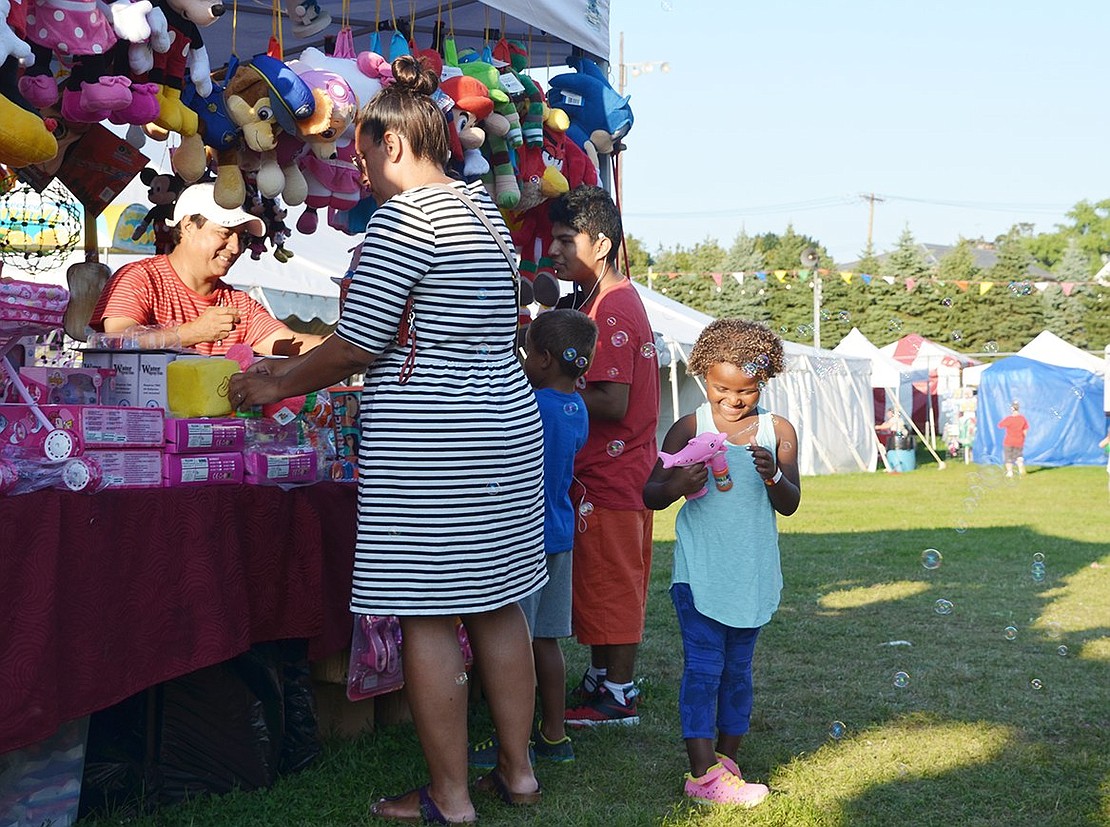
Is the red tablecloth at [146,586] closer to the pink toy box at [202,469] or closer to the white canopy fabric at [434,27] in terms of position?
the pink toy box at [202,469]

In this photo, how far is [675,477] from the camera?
3.21 metres

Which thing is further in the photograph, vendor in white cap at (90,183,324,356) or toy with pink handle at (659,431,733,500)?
vendor in white cap at (90,183,324,356)

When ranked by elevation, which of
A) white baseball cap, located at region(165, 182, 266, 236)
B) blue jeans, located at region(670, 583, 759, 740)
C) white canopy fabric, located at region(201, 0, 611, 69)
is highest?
white canopy fabric, located at region(201, 0, 611, 69)

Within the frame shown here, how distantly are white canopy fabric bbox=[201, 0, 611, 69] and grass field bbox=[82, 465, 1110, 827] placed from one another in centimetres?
236

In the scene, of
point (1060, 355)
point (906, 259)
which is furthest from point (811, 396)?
point (906, 259)

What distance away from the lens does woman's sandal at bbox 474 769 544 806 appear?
10.3ft

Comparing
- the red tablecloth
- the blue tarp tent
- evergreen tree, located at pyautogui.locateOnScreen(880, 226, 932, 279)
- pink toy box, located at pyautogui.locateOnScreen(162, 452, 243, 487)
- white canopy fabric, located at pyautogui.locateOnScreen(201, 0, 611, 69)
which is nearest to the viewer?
the red tablecloth

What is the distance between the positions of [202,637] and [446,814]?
0.73m

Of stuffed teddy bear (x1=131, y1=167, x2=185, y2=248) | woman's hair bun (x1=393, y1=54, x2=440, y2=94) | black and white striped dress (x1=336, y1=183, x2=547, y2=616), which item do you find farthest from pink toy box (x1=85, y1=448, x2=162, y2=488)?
stuffed teddy bear (x1=131, y1=167, x2=185, y2=248)

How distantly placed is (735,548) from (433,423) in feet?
3.18

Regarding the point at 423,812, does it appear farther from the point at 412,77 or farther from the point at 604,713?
the point at 412,77

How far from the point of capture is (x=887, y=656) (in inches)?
211

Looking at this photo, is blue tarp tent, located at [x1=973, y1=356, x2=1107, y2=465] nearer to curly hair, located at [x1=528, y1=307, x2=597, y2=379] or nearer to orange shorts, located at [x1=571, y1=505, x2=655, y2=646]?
orange shorts, located at [x1=571, y1=505, x2=655, y2=646]

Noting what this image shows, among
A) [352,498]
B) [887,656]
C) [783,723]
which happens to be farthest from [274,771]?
[887,656]
